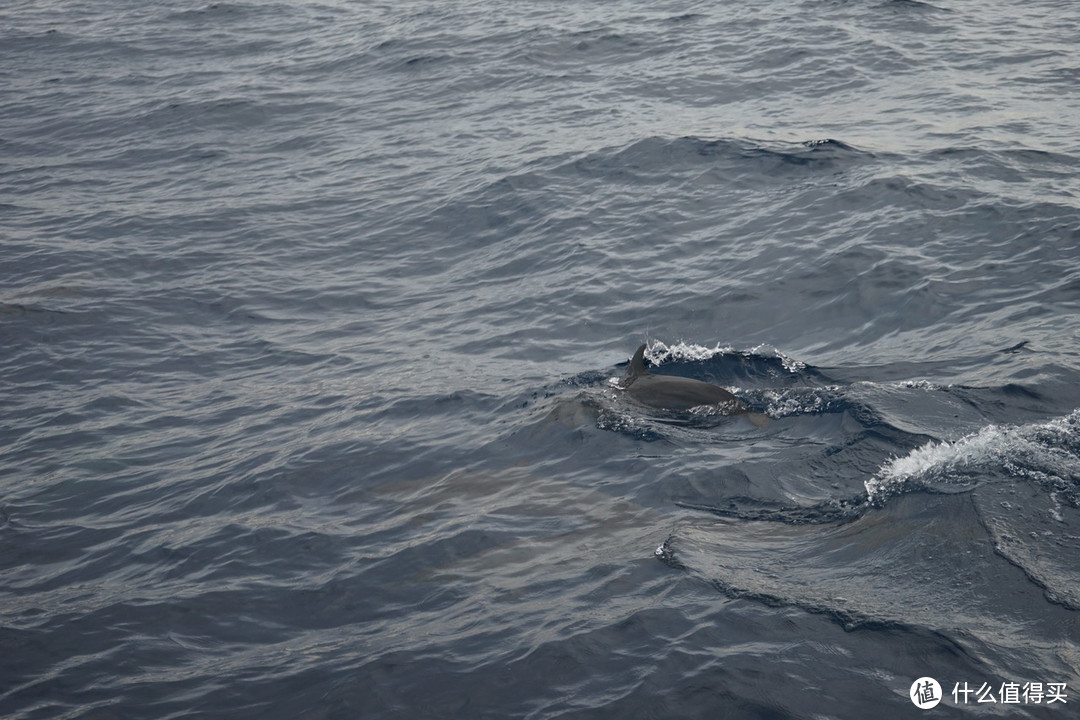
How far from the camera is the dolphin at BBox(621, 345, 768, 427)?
29.5 ft

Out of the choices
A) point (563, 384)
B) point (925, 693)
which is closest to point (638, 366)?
point (563, 384)

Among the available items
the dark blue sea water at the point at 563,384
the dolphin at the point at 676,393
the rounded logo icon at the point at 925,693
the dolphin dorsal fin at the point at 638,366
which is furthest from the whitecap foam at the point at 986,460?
the dolphin dorsal fin at the point at 638,366

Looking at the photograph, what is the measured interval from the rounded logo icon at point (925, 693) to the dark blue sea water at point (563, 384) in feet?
0.30

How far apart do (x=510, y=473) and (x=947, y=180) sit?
8036 mm

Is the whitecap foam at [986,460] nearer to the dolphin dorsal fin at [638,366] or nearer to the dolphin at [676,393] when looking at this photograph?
the dolphin at [676,393]

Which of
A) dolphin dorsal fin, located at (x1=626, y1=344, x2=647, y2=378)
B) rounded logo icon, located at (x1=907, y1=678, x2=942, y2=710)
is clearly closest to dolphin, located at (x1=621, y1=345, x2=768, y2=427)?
dolphin dorsal fin, located at (x1=626, y1=344, x2=647, y2=378)

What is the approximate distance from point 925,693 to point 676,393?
4.06 m

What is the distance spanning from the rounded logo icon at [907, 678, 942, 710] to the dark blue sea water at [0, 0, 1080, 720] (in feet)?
0.30

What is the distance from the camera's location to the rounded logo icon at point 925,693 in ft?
17.9

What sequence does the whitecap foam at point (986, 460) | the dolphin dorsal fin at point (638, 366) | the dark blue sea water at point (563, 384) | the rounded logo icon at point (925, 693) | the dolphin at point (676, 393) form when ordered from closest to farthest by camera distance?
the rounded logo icon at point (925, 693), the dark blue sea water at point (563, 384), the whitecap foam at point (986, 460), the dolphin at point (676, 393), the dolphin dorsal fin at point (638, 366)

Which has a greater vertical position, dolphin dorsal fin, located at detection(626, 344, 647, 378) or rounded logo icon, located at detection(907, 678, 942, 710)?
dolphin dorsal fin, located at detection(626, 344, 647, 378)

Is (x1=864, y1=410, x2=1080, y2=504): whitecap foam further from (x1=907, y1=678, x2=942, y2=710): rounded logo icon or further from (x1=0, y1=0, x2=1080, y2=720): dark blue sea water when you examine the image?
(x1=907, y1=678, x2=942, y2=710): rounded logo icon

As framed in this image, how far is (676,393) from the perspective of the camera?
9164 millimetres

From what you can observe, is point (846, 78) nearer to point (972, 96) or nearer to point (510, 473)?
point (972, 96)
